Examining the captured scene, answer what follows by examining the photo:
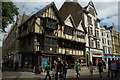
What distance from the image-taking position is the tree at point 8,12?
16.6 metres

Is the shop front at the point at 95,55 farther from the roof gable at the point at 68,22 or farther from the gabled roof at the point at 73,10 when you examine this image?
the roof gable at the point at 68,22

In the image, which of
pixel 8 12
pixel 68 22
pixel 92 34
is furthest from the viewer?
pixel 92 34

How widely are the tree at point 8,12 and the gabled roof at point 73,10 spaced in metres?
13.5

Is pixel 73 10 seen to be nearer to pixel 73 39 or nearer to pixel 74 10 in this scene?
pixel 74 10

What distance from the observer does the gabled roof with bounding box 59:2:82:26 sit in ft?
94.5

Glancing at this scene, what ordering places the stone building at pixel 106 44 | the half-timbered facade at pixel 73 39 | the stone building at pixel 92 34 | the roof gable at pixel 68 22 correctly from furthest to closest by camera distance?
the stone building at pixel 106 44 < the stone building at pixel 92 34 < the roof gable at pixel 68 22 < the half-timbered facade at pixel 73 39

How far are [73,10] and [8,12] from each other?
57.9ft

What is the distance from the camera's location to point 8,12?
17.4 m

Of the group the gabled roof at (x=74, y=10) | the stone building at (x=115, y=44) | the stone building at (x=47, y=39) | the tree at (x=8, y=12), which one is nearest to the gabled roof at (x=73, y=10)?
the gabled roof at (x=74, y=10)

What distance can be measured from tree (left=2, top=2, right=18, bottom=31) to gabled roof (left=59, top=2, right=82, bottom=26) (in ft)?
Result: 44.4

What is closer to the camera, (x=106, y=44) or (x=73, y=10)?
(x=73, y=10)

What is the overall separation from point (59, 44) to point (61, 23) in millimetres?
3998

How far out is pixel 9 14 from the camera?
57.9 feet

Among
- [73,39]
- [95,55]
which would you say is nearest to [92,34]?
[95,55]
